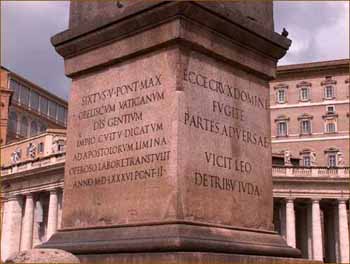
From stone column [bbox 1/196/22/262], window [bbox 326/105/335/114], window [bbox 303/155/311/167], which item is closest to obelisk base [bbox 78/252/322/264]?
stone column [bbox 1/196/22/262]

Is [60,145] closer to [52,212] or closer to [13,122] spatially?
[52,212]

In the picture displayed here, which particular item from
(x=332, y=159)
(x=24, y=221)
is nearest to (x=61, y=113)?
(x=24, y=221)

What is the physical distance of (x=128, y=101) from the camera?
26.3 ft

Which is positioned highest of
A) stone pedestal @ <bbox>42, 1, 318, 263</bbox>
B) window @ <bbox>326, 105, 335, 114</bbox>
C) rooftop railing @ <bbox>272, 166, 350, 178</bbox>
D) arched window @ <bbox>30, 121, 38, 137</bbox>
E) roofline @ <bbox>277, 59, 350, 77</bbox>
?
roofline @ <bbox>277, 59, 350, 77</bbox>

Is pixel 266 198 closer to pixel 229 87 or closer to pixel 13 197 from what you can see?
pixel 229 87

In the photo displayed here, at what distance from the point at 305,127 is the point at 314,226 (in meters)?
23.0

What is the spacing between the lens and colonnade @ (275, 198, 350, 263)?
5766 cm

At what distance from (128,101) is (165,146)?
3.42 feet

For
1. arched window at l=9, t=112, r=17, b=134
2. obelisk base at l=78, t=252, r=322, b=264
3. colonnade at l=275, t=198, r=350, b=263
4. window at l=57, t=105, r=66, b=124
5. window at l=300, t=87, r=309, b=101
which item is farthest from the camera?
window at l=57, t=105, r=66, b=124

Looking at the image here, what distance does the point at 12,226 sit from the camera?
220ft

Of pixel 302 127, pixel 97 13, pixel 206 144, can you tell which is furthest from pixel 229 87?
pixel 302 127

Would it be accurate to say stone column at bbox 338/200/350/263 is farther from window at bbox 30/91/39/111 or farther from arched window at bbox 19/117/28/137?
window at bbox 30/91/39/111

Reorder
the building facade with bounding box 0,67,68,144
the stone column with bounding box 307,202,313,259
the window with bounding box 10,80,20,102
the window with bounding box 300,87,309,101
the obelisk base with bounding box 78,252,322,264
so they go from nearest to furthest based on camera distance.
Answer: the obelisk base with bounding box 78,252,322,264 < the stone column with bounding box 307,202,313,259 < the window with bounding box 300,87,309,101 < the building facade with bounding box 0,67,68,144 < the window with bounding box 10,80,20,102

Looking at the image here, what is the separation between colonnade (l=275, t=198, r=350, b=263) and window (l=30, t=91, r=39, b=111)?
171ft
